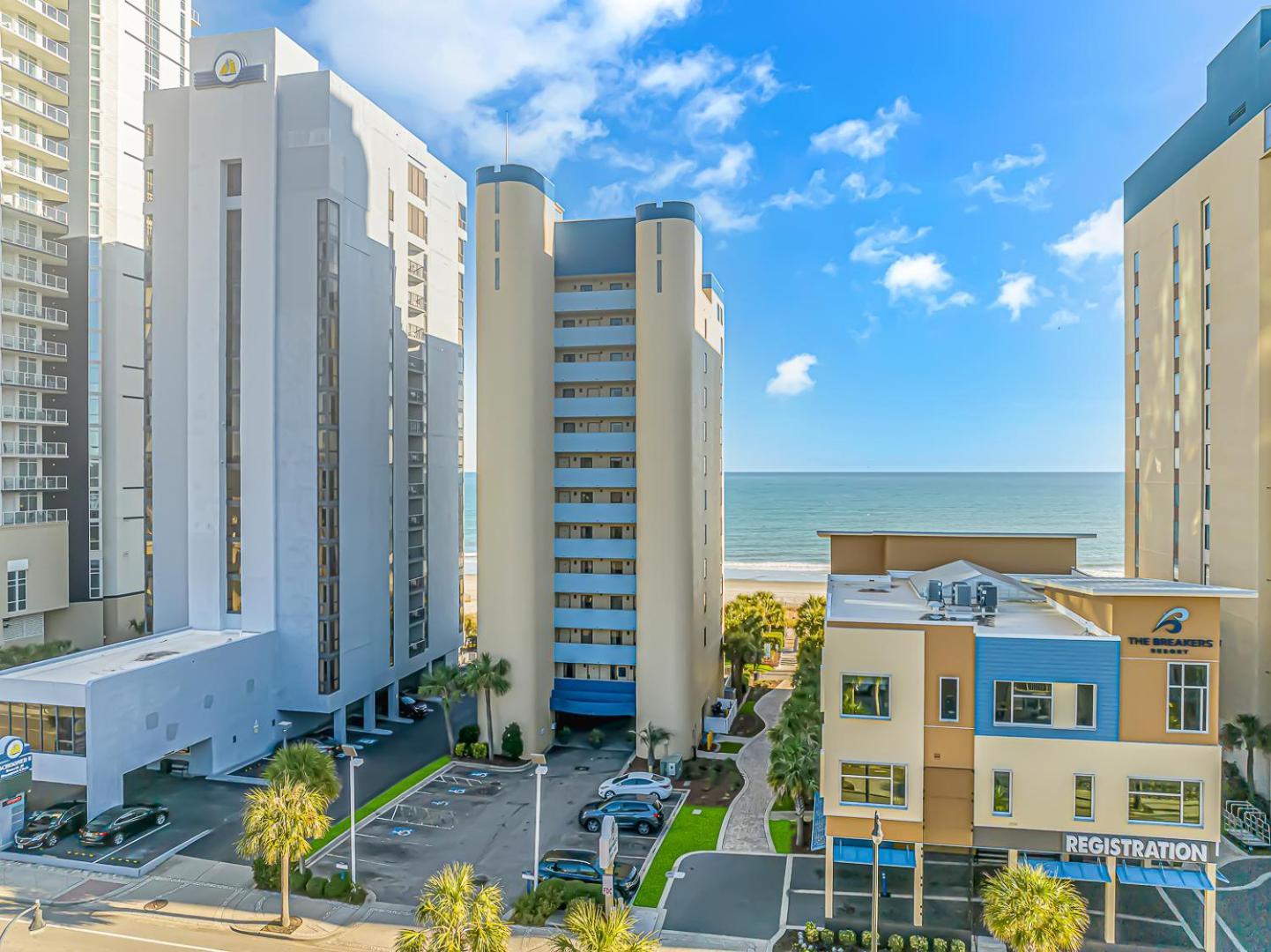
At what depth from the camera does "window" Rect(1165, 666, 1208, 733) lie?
22.4 metres

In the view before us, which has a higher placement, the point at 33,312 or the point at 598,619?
the point at 33,312

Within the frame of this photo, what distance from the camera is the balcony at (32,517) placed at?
47.5 m

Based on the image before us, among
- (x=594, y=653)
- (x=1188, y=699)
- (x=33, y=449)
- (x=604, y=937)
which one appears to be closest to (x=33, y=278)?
(x=33, y=449)

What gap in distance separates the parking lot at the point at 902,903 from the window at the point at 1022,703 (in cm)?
732

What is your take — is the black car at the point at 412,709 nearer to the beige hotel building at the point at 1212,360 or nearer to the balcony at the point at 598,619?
the balcony at the point at 598,619

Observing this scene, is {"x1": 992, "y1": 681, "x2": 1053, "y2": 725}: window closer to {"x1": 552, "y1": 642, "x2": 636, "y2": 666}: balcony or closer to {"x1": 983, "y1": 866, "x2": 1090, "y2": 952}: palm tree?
{"x1": 983, "y1": 866, "x2": 1090, "y2": 952}: palm tree

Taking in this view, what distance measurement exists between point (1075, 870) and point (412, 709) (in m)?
37.3

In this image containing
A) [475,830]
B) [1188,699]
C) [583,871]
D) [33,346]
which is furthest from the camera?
[33,346]

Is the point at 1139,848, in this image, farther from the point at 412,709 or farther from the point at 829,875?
the point at 412,709

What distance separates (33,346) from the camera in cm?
4903

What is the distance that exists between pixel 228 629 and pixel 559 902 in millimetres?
26257

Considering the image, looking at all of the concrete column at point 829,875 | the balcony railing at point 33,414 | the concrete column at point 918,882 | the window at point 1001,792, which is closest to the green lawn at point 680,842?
Result: the concrete column at point 829,875

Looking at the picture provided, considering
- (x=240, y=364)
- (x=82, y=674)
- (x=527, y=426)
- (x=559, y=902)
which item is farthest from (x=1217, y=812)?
(x=240, y=364)

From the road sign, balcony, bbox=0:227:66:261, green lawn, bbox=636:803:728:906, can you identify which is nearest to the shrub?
green lawn, bbox=636:803:728:906
